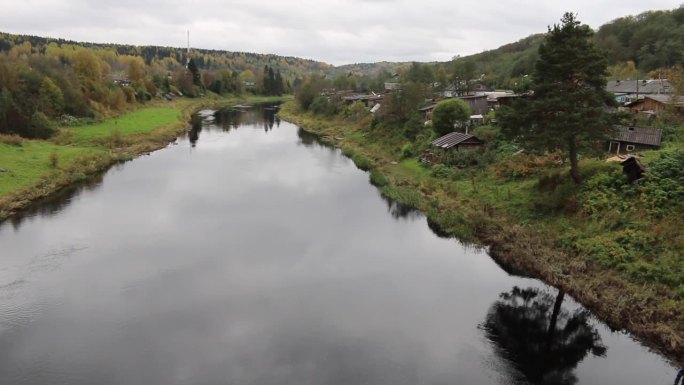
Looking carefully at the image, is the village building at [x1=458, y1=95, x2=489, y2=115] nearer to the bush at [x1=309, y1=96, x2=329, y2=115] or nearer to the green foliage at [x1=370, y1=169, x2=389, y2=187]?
the green foliage at [x1=370, y1=169, x2=389, y2=187]

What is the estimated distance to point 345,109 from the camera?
6838 centimetres

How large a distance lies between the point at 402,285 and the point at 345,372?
614cm

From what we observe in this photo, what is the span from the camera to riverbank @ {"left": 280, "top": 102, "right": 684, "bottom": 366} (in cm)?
1545

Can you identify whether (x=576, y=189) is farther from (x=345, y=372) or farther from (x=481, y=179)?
(x=345, y=372)

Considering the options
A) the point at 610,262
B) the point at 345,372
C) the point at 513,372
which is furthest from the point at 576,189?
the point at 345,372

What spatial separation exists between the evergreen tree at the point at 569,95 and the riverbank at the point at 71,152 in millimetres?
28954

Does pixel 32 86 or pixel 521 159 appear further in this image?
pixel 32 86

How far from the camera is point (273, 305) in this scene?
1712cm

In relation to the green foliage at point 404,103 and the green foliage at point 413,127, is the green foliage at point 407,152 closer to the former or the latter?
the green foliage at point 413,127

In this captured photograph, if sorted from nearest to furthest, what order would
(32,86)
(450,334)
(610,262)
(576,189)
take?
(450,334)
(610,262)
(576,189)
(32,86)

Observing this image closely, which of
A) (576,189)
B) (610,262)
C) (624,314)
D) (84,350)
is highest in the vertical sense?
(576,189)

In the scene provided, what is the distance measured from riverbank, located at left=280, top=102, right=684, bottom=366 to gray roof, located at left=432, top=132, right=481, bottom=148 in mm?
2401

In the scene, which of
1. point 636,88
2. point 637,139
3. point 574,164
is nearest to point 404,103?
point 637,139

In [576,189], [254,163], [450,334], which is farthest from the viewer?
[254,163]
